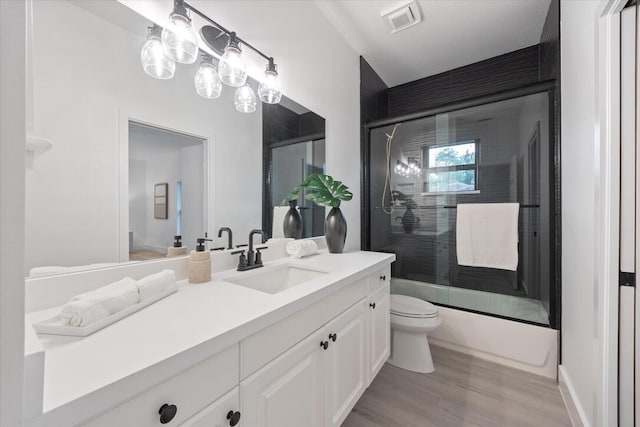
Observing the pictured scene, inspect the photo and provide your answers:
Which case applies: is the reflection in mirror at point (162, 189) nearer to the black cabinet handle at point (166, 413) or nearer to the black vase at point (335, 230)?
the black cabinet handle at point (166, 413)

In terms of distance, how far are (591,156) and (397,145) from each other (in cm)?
147

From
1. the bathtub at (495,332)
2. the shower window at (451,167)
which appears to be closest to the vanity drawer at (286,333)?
the bathtub at (495,332)

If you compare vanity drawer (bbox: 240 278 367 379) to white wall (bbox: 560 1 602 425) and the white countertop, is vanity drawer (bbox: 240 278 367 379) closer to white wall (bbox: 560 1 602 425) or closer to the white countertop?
the white countertop

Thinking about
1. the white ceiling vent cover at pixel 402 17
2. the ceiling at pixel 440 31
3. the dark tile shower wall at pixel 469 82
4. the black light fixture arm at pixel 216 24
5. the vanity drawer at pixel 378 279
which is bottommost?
the vanity drawer at pixel 378 279

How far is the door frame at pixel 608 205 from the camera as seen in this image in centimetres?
99

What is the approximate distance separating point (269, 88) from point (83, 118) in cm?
89

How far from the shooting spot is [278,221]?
5.15ft

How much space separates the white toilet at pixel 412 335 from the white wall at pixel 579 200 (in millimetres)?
713

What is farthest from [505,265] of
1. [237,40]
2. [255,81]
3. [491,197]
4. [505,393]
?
[237,40]

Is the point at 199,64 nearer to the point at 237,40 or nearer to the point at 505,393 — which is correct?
the point at 237,40

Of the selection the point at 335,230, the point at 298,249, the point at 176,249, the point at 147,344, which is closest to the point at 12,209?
the point at 147,344

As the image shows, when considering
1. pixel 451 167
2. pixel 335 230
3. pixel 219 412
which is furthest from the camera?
pixel 451 167

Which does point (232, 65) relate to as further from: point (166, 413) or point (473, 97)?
point (473, 97)

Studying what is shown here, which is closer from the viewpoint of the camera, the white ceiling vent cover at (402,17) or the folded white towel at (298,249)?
the folded white towel at (298,249)
